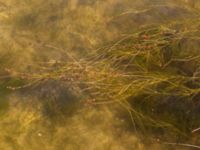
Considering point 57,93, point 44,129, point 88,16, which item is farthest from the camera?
point 88,16

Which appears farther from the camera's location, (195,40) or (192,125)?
(195,40)

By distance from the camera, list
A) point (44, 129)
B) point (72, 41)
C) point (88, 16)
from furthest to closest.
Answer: point (88, 16) → point (72, 41) → point (44, 129)

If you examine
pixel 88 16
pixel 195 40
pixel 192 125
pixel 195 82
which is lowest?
pixel 192 125

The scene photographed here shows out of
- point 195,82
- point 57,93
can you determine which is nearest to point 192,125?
point 195,82

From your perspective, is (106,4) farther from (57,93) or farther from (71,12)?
(57,93)

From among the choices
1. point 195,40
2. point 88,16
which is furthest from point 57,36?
point 195,40

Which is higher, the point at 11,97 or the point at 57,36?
the point at 57,36
